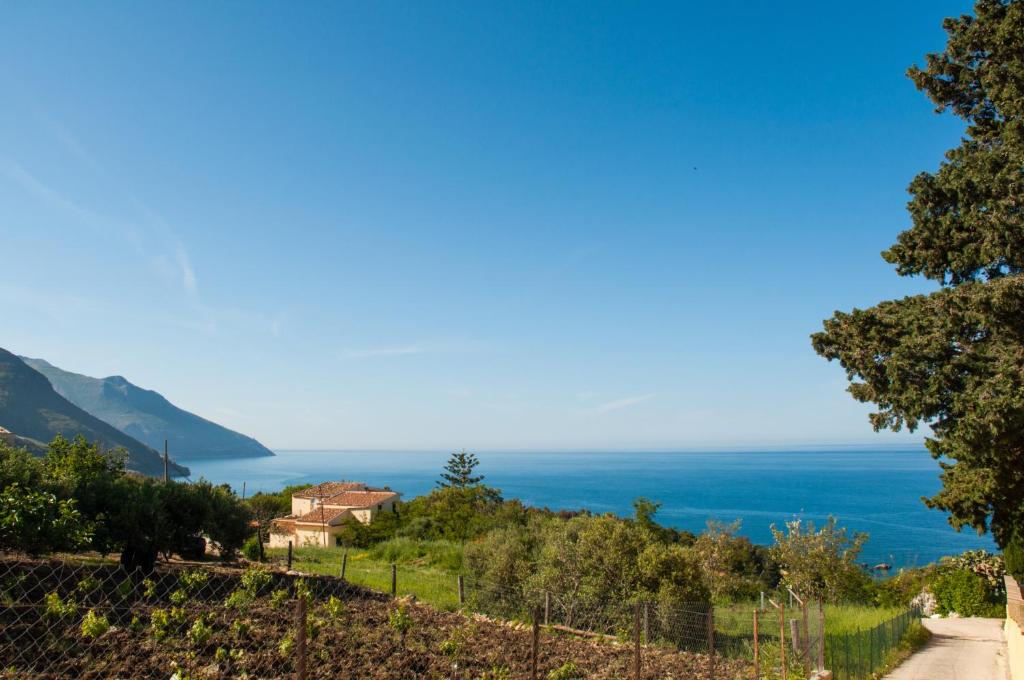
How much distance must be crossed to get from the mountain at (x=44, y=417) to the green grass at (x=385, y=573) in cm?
13053

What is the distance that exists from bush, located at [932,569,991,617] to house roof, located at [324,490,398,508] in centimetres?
3564

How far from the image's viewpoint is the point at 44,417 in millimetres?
161125

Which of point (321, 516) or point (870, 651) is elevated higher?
point (870, 651)

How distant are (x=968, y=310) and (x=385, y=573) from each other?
19.8 meters

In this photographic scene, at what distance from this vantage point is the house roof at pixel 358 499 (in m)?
46.1

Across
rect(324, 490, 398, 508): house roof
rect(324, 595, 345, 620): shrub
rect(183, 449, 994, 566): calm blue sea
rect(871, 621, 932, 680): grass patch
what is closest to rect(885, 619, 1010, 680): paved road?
rect(871, 621, 932, 680): grass patch

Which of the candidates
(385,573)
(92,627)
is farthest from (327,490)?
(92,627)

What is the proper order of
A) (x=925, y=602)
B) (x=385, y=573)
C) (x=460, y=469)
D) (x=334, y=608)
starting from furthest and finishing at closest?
(x=460, y=469) → (x=925, y=602) → (x=385, y=573) → (x=334, y=608)

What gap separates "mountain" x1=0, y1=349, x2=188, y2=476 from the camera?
146950 mm

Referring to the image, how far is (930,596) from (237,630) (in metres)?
29.7

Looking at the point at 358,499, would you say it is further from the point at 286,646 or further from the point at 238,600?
the point at 286,646

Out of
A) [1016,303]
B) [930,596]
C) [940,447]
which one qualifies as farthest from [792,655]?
[930,596]

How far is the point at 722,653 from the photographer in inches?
532

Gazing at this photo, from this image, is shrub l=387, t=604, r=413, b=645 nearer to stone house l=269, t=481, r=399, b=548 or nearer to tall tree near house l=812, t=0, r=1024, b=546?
tall tree near house l=812, t=0, r=1024, b=546
